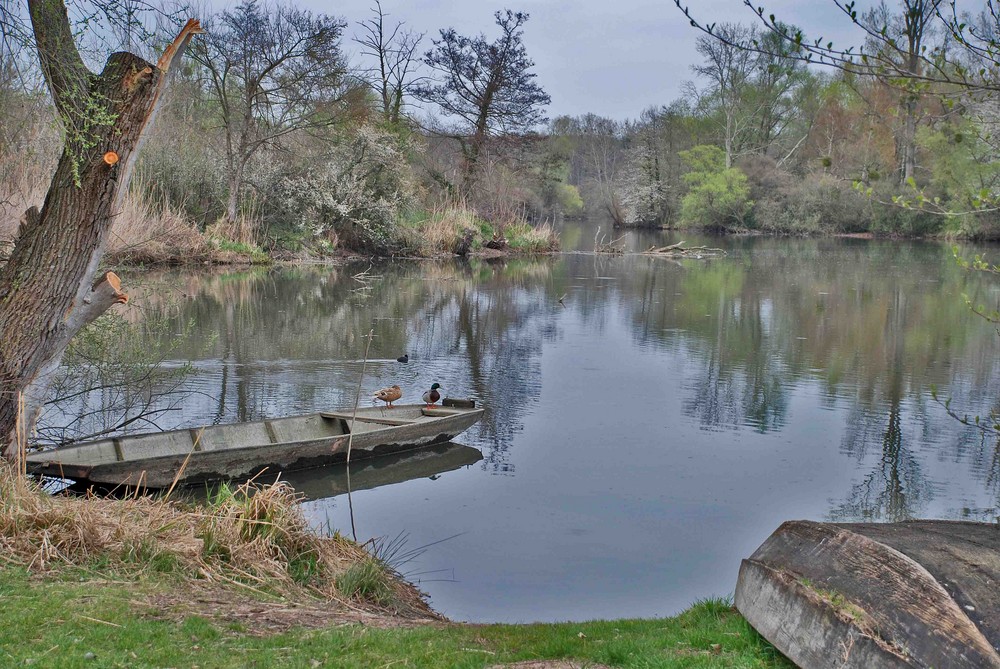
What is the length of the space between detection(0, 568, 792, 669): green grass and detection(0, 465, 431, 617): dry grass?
0.30m

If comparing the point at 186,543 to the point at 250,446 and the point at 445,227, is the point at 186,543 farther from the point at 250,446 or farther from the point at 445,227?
the point at 445,227

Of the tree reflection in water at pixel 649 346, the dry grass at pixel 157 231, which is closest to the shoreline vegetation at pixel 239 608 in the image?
the tree reflection in water at pixel 649 346

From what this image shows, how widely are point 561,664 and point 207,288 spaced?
20667mm

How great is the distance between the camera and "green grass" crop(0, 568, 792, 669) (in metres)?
4.40

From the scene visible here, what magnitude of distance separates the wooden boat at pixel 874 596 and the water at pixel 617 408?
7.16 feet

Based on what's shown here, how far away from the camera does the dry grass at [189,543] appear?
5.72 m

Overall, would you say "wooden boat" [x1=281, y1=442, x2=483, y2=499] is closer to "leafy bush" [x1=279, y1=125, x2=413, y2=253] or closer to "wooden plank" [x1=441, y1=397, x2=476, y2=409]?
"wooden plank" [x1=441, y1=397, x2=476, y2=409]

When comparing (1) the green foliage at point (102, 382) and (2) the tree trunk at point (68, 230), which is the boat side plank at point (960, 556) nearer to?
(2) the tree trunk at point (68, 230)

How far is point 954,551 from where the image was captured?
505 centimetres

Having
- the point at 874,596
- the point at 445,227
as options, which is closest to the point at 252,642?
the point at 874,596

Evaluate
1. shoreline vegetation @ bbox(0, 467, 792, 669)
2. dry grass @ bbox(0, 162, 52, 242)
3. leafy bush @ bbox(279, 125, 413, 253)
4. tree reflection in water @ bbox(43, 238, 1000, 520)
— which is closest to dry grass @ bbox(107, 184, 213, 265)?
tree reflection in water @ bbox(43, 238, 1000, 520)

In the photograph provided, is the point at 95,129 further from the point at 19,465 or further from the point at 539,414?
the point at 539,414

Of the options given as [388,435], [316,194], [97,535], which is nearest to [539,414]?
[388,435]

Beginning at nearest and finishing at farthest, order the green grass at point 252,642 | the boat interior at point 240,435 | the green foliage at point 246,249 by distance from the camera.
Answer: the green grass at point 252,642 → the boat interior at point 240,435 → the green foliage at point 246,249
